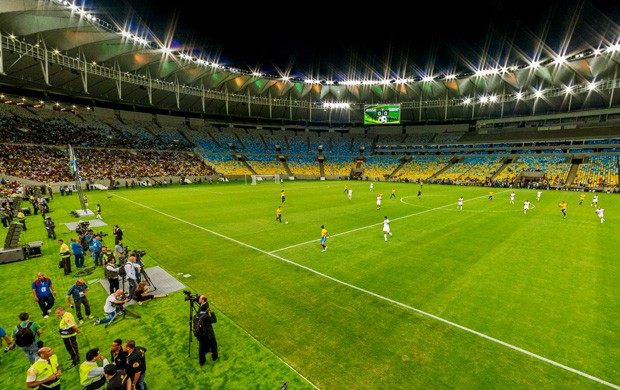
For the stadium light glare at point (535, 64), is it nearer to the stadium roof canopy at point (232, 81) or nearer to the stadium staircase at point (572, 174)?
the stadium roof canopy at point (232, 81)

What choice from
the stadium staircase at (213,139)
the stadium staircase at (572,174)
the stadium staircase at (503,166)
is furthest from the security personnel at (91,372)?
the stadium staircase at (213,139)

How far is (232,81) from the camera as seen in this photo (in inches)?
2945

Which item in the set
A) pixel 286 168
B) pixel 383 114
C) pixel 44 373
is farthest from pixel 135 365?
pixel 286 168

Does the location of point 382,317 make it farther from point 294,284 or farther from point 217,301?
point 217,301

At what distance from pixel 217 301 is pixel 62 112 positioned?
72.7 meters

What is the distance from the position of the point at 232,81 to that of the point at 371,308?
7719 cm

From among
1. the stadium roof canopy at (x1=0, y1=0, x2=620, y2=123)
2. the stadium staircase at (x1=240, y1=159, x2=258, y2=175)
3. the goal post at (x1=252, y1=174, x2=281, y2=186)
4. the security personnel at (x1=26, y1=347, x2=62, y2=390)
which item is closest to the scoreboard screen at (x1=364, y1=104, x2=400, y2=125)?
the stadium roof canopy at (x1=0, y1=0, x2=620, y2=123)

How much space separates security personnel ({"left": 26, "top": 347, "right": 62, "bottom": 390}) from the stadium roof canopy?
33.9m

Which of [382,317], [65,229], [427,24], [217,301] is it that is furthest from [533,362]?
[427,24]

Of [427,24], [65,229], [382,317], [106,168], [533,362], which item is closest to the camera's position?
[533,362]

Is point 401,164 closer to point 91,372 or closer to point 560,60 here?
point 560,60

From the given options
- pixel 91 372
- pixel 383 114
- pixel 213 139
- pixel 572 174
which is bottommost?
pixel 91 372

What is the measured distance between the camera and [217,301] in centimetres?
Answer: 1009

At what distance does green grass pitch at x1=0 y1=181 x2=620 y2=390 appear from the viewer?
668 cm
